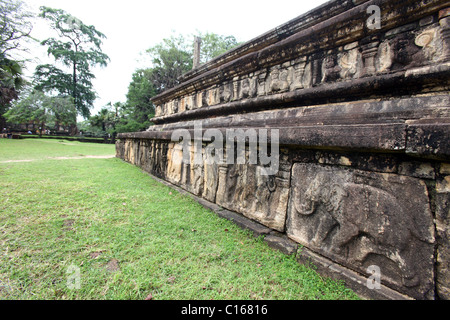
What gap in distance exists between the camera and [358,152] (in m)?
1.35

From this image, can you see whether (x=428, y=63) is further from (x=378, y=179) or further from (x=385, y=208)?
(x=385, y=208)

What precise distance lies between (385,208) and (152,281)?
1.54 metres

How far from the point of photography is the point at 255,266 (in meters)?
1.48

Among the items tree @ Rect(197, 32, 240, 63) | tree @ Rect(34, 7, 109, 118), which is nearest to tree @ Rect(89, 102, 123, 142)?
tree @ Rect(34, 7, 109, 118)

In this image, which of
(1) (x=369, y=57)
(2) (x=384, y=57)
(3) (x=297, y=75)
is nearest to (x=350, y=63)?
(1) (x=369, y=57)

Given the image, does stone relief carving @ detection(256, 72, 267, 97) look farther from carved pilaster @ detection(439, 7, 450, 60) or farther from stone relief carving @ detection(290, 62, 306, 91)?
carved pilaster @ detection(439, 7, 450, 60)

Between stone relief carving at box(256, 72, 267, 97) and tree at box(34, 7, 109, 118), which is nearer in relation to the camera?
stone relief carving at box(256, 72, 267, 97)

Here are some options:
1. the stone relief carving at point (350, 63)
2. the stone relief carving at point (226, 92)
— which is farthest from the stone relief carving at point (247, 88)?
the stone relief carving at point (350, 63)

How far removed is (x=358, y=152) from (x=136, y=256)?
1812 mm

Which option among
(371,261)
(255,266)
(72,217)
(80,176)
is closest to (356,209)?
(371,261)

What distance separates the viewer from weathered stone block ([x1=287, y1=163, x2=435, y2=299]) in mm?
1096

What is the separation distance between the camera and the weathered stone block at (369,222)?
110 centimetres

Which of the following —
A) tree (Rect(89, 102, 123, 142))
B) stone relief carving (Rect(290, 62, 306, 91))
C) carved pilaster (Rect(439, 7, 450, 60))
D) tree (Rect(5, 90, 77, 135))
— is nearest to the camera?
carved pilaster (Rect(439, 7, 450, 60))

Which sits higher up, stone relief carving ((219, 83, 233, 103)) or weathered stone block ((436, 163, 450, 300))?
stone relief carving ((219, 83, 233, 103))
